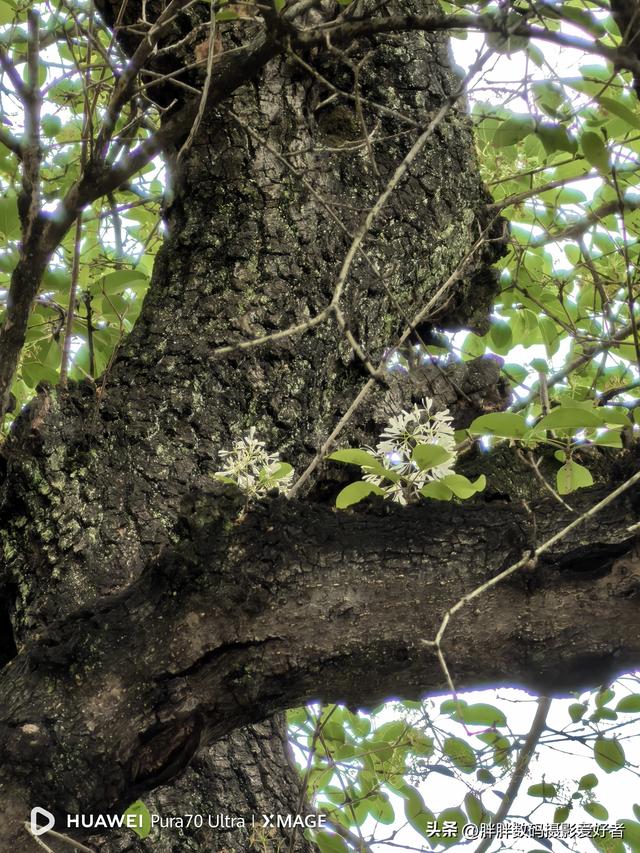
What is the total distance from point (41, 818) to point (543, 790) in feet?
3.69

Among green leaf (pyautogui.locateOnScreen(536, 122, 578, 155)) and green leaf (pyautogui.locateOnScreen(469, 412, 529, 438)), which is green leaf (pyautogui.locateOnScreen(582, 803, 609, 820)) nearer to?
green leaf (pyautogui.locateOnScreen(469, 412, 529, 438))

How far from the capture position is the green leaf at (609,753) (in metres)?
1.71

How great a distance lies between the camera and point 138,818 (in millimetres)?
1466

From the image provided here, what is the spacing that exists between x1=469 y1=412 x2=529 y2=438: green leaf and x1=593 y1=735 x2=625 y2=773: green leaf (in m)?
0.90

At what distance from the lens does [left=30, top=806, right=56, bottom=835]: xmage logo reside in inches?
41.9

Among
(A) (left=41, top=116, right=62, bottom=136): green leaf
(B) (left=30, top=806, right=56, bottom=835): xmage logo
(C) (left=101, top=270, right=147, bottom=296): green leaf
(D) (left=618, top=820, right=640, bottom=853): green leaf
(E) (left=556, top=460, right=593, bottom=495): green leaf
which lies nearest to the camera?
(B) (left=30, top=806, right=56, bottom=835): xmage logo

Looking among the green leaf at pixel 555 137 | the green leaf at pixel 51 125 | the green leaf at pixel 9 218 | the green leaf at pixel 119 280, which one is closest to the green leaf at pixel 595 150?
the green leaf at pixel 555 137

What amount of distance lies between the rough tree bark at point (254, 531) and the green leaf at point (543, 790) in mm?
504

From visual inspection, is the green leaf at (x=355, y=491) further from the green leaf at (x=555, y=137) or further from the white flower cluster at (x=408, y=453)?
the green leaf at (x=555, y=137)

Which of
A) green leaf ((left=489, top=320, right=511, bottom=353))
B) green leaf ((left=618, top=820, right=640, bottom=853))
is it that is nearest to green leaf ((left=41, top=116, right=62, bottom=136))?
green leaf ((left=489, top=320, right=511, bottom=353))

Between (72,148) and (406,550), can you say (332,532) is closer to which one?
(406,550)

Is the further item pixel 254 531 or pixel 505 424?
pixel 254 531

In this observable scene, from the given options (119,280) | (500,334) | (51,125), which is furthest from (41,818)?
(51,125)

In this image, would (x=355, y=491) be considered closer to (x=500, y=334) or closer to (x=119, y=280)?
(x=119, y=280)
